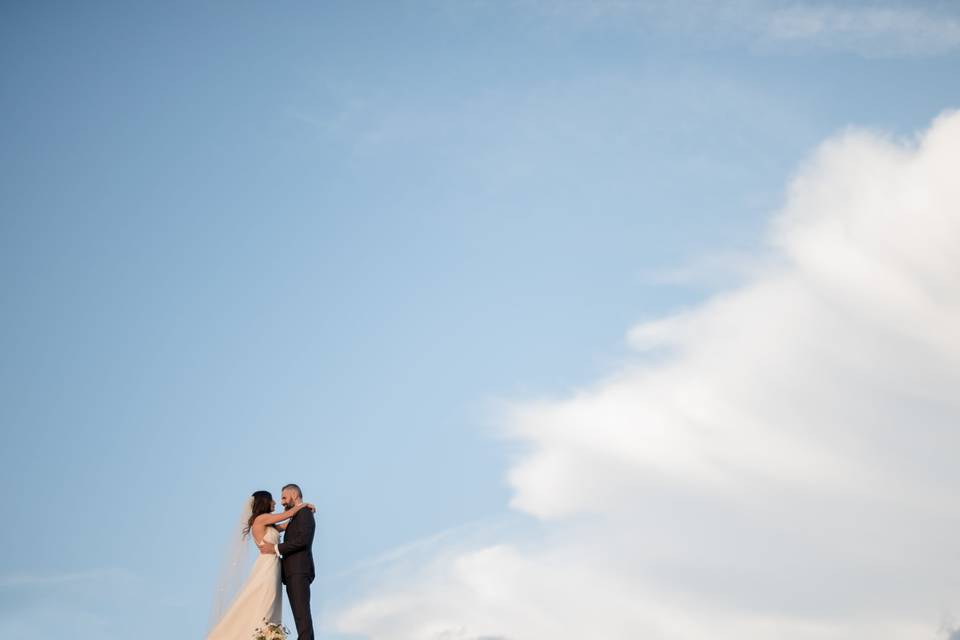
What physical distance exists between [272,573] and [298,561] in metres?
0.76

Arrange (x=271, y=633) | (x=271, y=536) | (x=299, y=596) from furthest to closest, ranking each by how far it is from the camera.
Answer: (x=271, y=536), (x=299, y=596), (x=271, y=633)

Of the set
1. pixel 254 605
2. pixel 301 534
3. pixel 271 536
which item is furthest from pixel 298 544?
pixel 254 605

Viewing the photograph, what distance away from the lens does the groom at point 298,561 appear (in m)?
27.8

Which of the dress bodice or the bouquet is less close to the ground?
the dress bodice

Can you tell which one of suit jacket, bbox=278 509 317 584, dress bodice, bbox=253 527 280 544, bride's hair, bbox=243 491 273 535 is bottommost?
suit jacket, bbox=278 509 317 584

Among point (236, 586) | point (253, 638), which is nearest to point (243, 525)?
point (236, 586)

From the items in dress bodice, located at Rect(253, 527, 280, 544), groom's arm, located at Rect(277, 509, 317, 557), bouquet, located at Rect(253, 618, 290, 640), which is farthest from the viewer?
dress bodice, located at Rect(253, 527, 280, 544)

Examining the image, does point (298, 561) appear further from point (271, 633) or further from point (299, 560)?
point (271, 633)

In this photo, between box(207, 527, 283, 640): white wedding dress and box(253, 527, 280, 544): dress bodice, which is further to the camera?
box(253, 527, 280, 544): dress bodice

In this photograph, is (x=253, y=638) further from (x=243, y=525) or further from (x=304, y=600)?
(x=243, y=525)

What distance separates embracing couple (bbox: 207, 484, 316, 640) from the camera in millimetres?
27484

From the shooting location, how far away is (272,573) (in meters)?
28.1

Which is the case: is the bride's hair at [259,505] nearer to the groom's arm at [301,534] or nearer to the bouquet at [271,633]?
the groom's arm at [301,534]

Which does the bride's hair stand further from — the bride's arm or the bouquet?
the bouquet
